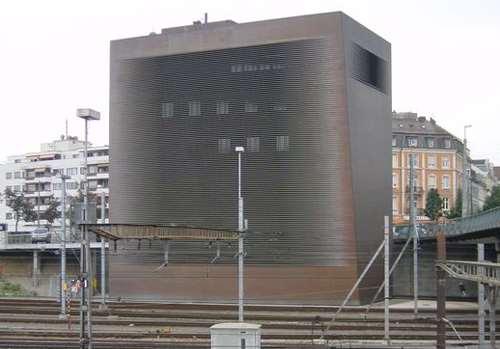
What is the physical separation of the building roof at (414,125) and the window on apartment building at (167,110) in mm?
60336

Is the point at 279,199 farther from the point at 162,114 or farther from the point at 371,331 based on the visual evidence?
the point at 371,331

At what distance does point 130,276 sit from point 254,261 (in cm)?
960

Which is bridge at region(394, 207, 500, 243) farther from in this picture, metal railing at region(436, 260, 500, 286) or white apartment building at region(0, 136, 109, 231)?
white apartment building at region(0, 136, 109, 231)

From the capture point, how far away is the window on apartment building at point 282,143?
44969 millimetres

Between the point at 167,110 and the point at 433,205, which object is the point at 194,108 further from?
the point at 433,205

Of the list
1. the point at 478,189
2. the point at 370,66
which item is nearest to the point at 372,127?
the point at 370,66

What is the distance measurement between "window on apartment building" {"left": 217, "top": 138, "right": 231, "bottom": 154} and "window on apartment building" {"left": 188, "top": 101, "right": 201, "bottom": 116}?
8.23 ft

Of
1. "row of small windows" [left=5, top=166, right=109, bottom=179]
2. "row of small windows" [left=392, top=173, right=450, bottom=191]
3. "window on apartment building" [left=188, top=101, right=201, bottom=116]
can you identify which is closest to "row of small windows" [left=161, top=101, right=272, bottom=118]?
"window on apartment building" [left=188, top=101, right=201, bottom=116]

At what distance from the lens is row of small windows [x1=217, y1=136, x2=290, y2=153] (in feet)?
148

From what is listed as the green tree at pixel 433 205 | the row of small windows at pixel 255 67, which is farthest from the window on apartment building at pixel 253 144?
the green tree at pixel 433 205

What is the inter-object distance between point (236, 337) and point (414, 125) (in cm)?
8972

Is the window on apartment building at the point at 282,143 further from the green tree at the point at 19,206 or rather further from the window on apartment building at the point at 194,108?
the green tree at the point at 19,206

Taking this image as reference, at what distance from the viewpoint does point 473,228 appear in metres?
40.1

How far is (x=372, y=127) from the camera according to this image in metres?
48.2
